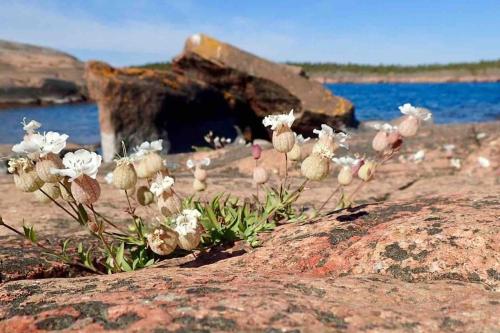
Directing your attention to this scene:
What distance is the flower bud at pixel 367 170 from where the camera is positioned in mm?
2438

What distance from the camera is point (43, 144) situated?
5.93 feet

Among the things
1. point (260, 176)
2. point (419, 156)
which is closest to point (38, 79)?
point (419, 156)

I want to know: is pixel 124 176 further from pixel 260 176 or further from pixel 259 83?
pixel 259 83

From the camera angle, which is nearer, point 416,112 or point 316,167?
point 316,167

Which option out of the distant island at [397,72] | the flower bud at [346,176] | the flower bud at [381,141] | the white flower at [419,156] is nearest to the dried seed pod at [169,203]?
the flower bud at [346,176]

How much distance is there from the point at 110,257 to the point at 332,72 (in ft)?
260

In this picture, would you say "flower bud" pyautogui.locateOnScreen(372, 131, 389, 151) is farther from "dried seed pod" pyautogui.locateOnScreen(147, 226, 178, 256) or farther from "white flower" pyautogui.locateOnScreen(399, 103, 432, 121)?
"dried seed pod" pyautogui.locateOnScreen(147, 226, 178, 256)

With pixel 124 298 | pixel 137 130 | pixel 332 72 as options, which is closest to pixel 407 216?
pixel 124 298

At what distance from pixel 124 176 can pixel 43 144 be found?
334 millimetres

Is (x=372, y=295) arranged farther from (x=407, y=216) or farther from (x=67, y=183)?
(x=67, y=183)

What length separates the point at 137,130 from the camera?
9.34 metres

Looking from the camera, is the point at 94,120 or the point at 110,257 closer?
the point at 110,257

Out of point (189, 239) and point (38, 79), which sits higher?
point (38, 79)

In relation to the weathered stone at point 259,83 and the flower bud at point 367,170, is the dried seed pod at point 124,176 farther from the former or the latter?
the weathered stone at point 259,83
